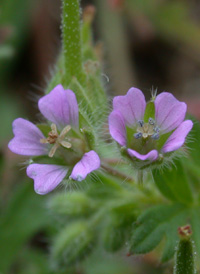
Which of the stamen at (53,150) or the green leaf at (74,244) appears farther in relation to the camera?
the green leaf at (74,244)

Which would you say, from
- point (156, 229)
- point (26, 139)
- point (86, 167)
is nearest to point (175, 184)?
point (156, 229)

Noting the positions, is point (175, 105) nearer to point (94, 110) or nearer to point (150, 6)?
point (94, 110)

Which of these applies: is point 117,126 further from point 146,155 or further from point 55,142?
point 55,142

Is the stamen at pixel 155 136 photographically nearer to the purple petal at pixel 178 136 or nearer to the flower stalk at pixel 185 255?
the purple petal at pixel 178 136

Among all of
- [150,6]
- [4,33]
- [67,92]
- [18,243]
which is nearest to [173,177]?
[67,92]

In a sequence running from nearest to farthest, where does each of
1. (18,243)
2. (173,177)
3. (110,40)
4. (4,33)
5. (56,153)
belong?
1. (56,153)
2. (173,177)
3. (18,243)
4. (4,33)
5. (110,40)

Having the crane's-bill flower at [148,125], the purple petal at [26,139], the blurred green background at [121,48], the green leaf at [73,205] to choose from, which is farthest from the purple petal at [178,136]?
the blurred green background at [121,48]
